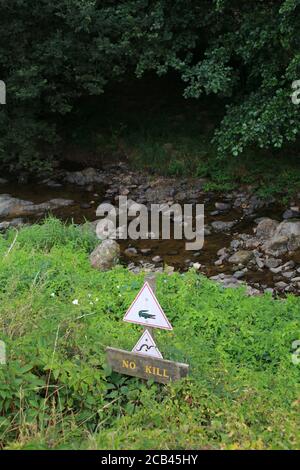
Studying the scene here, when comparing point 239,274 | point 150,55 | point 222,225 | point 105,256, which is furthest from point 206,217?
point 150,55

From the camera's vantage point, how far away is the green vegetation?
3445mm

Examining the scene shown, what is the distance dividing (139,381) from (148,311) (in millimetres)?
561

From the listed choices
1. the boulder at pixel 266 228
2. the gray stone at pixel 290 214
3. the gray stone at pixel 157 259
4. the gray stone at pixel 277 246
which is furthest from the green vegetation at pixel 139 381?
the gray stone at pixel 290 214

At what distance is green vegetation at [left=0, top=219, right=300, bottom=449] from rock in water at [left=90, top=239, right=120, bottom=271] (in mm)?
1098

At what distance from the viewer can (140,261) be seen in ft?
26.0

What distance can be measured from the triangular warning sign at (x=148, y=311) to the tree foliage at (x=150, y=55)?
4.75 m

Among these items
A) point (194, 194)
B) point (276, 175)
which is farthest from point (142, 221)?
point (276, 175)

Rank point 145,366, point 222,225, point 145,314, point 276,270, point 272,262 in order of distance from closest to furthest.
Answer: point 145,366, point 145,314, point 276,270, point 272,262, point 222,225

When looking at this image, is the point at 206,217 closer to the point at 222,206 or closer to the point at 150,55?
the point at 222,206

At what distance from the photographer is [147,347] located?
162 inches

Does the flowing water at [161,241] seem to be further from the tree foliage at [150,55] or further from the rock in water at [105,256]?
the tree foliage at [150,55]

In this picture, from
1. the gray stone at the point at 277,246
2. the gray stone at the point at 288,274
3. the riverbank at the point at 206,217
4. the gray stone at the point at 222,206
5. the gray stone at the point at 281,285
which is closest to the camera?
the gray stone at the point at 281,285

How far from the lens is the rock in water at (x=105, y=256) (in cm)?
732

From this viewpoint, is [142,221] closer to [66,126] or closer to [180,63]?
[180,63]
